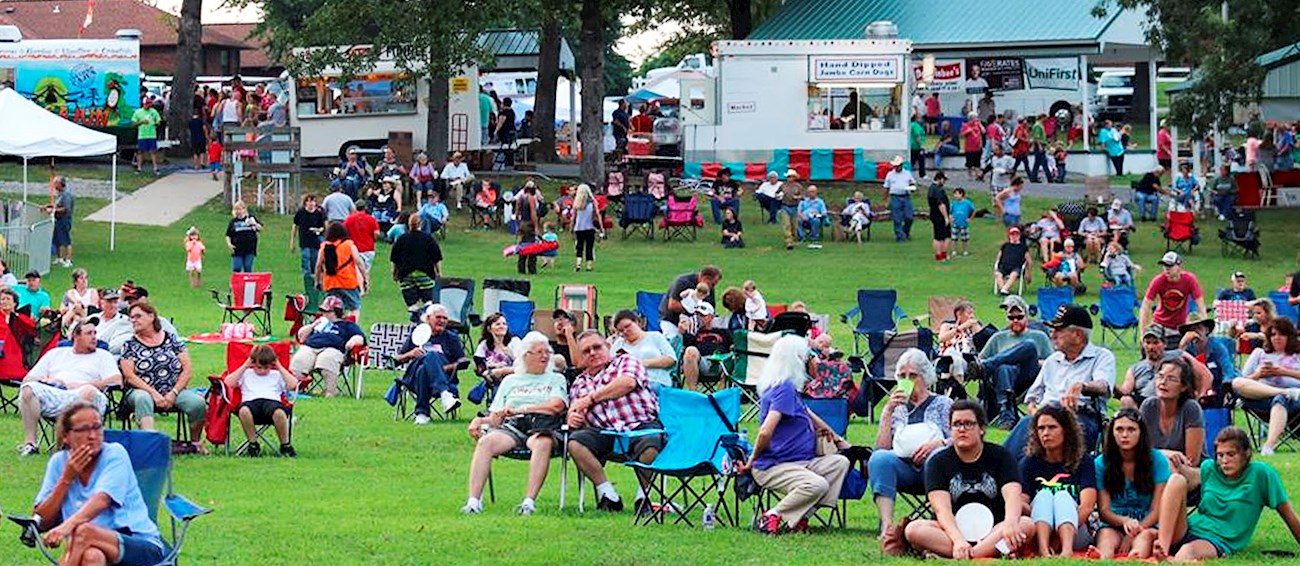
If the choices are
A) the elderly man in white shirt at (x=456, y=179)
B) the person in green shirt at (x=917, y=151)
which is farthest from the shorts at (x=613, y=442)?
the person in green shirt at (x=917, y=151)

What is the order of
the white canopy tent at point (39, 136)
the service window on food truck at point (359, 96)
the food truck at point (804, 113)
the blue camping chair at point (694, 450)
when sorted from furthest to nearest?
the service window on food truck at point (359, 96) < the food truck at point (804, 113) < the white canopy tent at point (39, 136) < the blue camping chair at point (694, 450)

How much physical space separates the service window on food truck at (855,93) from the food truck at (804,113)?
18 millimetres

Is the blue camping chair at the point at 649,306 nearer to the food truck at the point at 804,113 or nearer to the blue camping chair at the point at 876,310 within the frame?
the blue camping chair at the point at 876,310

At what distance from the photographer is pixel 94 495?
32.2ft

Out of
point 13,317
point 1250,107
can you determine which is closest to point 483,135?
point 1250,107

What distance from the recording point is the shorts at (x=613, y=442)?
1273 centimetres

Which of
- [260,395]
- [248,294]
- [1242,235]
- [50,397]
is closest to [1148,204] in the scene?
[1242,235]

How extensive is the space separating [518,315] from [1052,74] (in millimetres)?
31567

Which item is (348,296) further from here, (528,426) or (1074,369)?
(528,426)

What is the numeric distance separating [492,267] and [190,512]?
22.6 metres

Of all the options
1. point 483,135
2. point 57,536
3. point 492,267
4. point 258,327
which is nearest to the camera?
point 57,536

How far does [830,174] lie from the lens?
42.6m

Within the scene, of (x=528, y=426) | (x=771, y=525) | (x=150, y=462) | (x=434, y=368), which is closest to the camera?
(x=150, y=462)

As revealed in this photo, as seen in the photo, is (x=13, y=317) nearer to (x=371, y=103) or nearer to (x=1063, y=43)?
(x=371, y=103)
